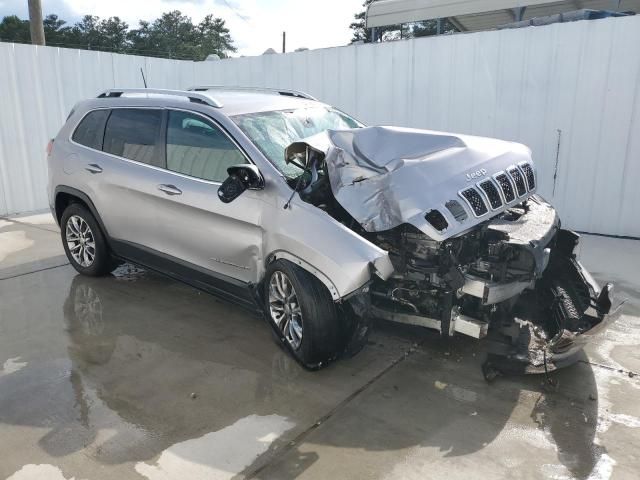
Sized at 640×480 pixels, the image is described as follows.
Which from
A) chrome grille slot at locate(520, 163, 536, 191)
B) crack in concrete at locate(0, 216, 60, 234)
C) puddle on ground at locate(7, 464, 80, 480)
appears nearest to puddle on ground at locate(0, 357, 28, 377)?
puddle on ground at locate(7, 464, 80, 480)

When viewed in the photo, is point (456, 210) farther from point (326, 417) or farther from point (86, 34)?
point (86, 34)

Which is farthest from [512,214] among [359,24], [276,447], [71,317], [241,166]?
[359,24]

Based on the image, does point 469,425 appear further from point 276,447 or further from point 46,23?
point 46,23

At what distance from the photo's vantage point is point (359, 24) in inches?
1549

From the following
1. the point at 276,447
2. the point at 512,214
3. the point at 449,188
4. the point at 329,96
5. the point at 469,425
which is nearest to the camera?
Answer: the point at 276,447

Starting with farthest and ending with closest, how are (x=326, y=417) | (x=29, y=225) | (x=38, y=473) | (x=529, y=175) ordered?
(x=29, y=225), (x=529, y=175), (x=326, y=417), (x=38, y=473)

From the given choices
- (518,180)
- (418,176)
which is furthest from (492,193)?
(418,176)

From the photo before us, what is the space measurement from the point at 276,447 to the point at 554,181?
5968 millimetres

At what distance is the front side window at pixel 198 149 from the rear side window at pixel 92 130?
1.06m

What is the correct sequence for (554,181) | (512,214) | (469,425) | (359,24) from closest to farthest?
(469,425)
(512,214)
(554,181)
(359,24)

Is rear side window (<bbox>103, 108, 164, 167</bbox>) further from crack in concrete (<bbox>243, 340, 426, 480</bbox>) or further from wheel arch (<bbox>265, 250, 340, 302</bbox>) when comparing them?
crack in concrete (<bbox>243, 340, 426, 480</bbox>)

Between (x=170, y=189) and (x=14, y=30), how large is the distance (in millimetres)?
46594

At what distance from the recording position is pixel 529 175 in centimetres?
410

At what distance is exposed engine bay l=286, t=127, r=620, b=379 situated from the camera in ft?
11.2
